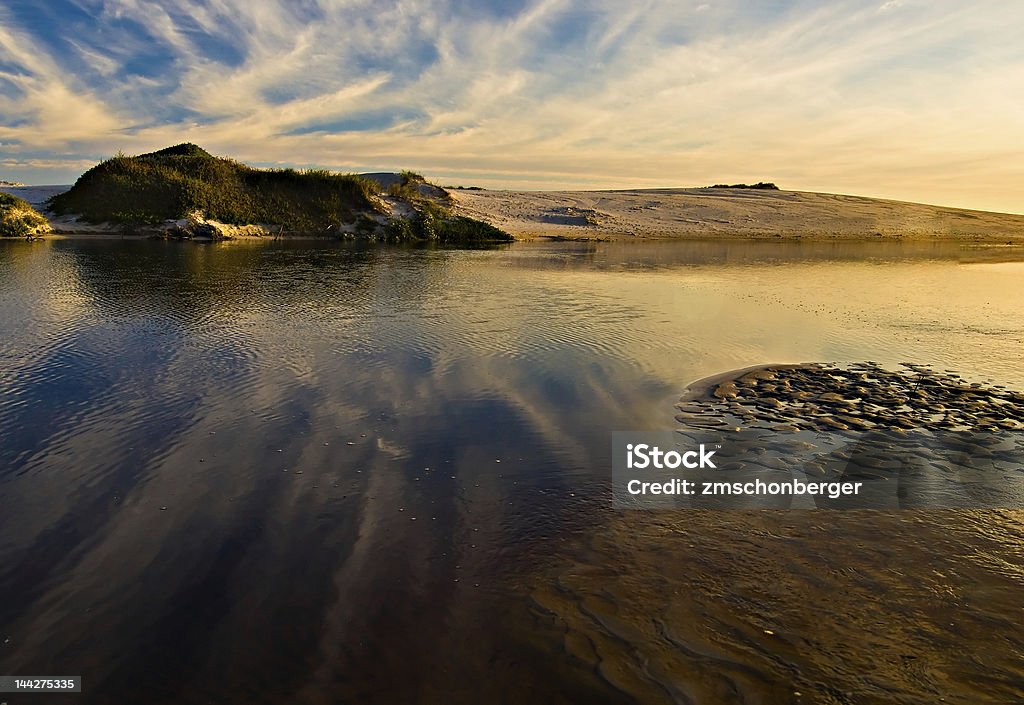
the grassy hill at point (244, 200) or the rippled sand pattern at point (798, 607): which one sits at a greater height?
the grassy hill at point (244, 200)

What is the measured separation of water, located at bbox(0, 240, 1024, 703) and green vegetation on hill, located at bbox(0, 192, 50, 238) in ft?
111

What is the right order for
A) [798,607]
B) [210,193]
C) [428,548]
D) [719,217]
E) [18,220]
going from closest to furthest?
[798,607], [428,548], [18,220], [210,193], [719,217]

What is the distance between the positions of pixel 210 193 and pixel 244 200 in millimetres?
2319

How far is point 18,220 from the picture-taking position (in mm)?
37094

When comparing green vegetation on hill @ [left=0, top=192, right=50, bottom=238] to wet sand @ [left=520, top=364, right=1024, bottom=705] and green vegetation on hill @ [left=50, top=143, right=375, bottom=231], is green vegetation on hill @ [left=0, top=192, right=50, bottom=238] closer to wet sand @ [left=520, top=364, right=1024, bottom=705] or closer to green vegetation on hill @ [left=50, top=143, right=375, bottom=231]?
green vegetation on hill @ [left=50, top=143, right=375, bottom=231]

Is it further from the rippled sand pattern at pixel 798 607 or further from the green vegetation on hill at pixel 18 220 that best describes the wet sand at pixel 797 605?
the green vegetation on hill at pixel 18 220

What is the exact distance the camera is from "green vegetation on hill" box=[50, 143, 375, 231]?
42406mm

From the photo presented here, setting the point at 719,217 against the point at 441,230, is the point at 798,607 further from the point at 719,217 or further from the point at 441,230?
the point at 719,217

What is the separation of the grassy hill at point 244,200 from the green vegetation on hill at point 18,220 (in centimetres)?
316

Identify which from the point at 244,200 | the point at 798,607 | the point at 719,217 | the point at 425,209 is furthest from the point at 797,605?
the point at 719,217

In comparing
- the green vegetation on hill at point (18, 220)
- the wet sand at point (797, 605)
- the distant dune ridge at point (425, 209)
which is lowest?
the wet sand at point (797, 605)

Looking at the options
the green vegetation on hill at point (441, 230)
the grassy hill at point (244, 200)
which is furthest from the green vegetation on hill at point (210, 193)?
the green vegetation on hill at point (441, 230)

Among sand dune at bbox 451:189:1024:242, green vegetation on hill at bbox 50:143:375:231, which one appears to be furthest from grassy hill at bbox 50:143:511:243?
sand dune at bbox 451:189:1024:242

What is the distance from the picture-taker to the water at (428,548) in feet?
12.1
